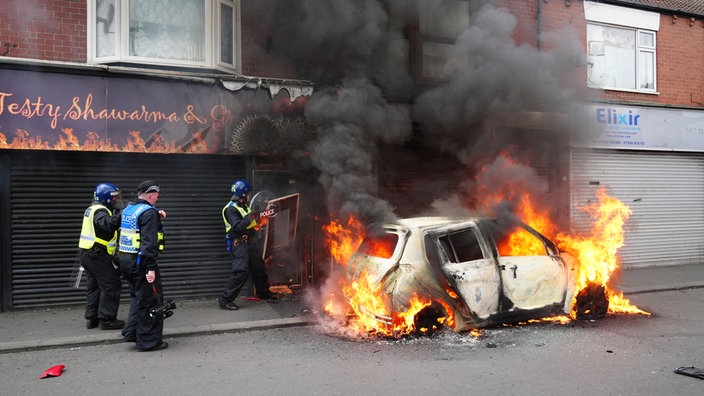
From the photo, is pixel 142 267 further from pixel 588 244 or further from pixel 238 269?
pixel 588 244

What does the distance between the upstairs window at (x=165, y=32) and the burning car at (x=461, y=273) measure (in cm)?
425

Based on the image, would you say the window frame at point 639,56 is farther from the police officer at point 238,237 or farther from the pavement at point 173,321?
the police officer at point 238,237

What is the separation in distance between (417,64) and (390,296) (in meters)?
5.32

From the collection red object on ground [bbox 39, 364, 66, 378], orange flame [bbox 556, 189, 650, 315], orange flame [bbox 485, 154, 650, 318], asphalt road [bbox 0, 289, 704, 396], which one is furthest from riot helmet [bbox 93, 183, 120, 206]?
orange flame [bbox 556, 189, 650, 315]

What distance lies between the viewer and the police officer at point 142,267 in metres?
5.46

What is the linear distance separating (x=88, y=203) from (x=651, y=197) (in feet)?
37.5

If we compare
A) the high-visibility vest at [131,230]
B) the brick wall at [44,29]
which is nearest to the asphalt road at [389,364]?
the high-visibility vest at [131,230]

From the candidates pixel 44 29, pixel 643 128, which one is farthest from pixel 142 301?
pixel 643 128

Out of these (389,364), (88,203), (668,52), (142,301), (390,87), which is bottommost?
(389,364)

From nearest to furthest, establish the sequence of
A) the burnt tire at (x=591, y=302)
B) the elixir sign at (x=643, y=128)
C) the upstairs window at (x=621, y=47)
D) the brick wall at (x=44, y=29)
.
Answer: the burnt tire at (x=591, y=302)
the brick wall at (x=44, y=29)
the elixir sign at (x=643, y=128)
the upstairs window at (x=621, y=47)

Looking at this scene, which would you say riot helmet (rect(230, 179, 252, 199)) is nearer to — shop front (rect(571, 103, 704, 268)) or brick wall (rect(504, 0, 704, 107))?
shop front (rect(571, 103, 704, 268))

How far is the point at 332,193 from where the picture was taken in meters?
7.36

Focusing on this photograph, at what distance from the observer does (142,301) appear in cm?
548

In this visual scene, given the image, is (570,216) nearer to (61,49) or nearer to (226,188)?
(226,188)
